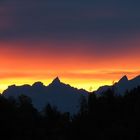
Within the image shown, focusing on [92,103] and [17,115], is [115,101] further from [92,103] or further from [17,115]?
[17,115]

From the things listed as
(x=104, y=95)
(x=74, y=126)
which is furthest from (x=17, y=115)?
(x=104, y=95)

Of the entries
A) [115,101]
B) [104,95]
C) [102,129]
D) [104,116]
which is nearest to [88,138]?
[102,129]

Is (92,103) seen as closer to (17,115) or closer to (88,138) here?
(88,138)

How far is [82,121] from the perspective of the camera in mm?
118500

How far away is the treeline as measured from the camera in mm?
78438

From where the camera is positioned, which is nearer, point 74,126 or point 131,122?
point 131,122

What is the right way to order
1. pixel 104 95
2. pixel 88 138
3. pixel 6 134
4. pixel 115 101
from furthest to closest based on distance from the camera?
pixel 104 95, pixel 115 101, pixel 88 138, pixel 6 134

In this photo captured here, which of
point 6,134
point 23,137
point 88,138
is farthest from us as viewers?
point 88,138

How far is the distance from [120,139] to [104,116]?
19.8 meters

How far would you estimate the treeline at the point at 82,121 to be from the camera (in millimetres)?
78438

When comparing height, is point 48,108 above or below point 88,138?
above

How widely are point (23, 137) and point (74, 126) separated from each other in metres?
39.6

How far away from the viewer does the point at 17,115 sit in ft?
269

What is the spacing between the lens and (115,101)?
125 metres
